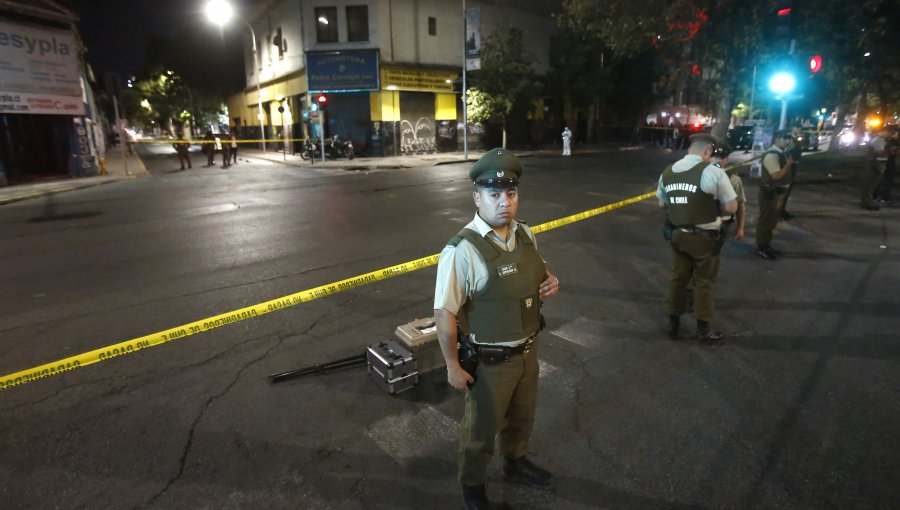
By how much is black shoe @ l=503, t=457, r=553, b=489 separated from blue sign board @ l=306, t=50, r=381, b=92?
93.3 ft

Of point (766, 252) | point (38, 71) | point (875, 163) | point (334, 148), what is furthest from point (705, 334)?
point (334, 148)

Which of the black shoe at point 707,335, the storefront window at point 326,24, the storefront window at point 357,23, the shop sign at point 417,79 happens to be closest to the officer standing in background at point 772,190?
the black shoe at point 707,335

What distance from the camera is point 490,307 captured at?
2.51 metres

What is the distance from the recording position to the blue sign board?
29109 millimetres

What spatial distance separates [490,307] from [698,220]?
2.93 metres

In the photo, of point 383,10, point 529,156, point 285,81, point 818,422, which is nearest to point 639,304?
point 818,422

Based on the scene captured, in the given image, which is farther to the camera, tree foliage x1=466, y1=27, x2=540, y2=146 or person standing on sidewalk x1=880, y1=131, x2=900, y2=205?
tree foliage x1=466, y1=27, x2=540, y2=146

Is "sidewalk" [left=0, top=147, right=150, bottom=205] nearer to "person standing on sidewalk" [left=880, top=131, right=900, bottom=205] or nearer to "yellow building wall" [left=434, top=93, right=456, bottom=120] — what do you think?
"yellow building wall" [left=434, top=93, right=456, bottom=120]

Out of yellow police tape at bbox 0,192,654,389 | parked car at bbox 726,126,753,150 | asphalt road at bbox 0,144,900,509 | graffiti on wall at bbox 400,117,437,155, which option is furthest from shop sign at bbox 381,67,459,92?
yellow police tape at bbox 0,192,654,389

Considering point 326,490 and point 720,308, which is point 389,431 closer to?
point 326,490

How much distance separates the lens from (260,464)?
125 inches

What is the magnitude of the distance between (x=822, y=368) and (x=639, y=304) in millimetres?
1837

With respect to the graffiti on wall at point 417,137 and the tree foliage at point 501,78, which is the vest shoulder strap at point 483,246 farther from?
the graffiti on wall at point 417,137

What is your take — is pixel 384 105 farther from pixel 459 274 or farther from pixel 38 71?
pixel 459 274
